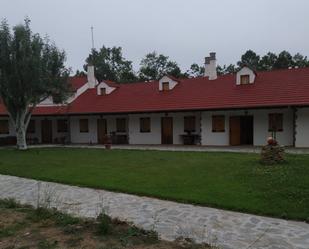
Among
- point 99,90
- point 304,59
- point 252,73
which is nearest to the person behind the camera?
point 252,73

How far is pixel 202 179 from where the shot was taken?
1219 centimetres

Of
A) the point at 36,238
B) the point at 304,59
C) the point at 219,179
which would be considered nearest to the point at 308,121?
the point at 219,179

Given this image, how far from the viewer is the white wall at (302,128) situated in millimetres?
22953

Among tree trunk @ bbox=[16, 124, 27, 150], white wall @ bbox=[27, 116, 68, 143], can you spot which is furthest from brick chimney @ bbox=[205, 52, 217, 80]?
tree trunk @ bbox=[16, 124, 27, 150]

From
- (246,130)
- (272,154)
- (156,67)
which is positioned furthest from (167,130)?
(156,67)

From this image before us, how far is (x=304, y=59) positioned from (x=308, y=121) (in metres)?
37.0

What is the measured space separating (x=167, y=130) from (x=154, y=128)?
3.32 ft

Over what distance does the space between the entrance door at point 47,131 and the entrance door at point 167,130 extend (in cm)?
1074

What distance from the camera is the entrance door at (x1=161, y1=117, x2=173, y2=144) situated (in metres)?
28.7

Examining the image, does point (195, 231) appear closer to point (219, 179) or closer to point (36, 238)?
point (36, 238)

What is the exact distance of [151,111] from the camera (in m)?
28.0

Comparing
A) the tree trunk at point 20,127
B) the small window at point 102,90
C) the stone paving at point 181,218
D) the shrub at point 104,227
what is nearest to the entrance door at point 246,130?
the small window at point 102,90

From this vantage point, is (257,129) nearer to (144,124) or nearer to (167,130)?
(167,130)

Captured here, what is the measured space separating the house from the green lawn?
8.32 metres
